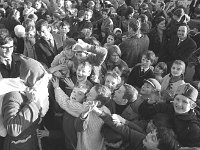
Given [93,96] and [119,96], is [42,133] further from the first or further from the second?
[119,96]

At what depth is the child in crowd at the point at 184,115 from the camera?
238 centimetres

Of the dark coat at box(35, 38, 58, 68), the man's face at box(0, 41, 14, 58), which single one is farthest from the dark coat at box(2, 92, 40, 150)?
the dark coat at box(35, 38, 58, 68)

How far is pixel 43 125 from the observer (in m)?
2.89

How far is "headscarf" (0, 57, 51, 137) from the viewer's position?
2.21 m

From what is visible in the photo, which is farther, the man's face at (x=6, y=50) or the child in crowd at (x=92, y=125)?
the man's face at (x=6, y=50)

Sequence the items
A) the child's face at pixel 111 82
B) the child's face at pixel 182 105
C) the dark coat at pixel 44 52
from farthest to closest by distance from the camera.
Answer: the dark coat at pixel 44 52 < the child's face at pixel 111 82 < the child's face at pixel 182 105

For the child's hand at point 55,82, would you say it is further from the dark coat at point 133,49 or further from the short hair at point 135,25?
the short hair at point 135,25

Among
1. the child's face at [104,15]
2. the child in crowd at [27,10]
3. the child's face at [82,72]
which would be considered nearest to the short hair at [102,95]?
the child's face at [82,72]

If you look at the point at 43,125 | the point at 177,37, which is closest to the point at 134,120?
the point at 43,125

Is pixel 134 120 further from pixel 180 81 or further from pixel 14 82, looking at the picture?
pixel 14 82

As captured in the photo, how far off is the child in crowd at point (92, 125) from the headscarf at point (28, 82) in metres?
0.38

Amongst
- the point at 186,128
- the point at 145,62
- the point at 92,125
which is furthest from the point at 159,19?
the point at 92,125

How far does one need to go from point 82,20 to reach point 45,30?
195cm

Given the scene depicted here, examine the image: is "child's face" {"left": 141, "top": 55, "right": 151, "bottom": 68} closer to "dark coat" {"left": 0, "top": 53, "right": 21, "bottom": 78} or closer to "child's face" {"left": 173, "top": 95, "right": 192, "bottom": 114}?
"child's face" {"left": 173, "top": 95, "right": 192, "bottom": 114}
